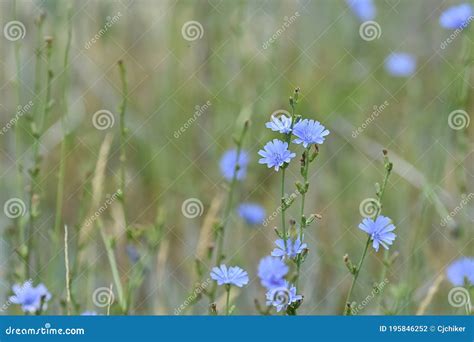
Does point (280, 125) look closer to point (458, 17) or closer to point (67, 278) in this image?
point (67, 278)

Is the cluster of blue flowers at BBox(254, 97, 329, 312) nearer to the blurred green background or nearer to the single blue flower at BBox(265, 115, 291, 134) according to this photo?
the single blue flower at BBox(265, 115, 291, 134)

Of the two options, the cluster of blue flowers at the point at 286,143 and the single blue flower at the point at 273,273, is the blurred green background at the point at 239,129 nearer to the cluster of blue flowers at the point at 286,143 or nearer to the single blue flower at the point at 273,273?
the single blue flower at the point at 273,273

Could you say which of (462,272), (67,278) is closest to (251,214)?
(462,272)

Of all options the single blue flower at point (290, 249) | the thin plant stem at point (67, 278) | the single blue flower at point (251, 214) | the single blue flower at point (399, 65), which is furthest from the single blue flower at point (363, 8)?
the single blue flower at point (290, 249)

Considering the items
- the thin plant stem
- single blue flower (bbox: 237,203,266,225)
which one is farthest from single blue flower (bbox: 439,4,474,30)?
the thin plant stem

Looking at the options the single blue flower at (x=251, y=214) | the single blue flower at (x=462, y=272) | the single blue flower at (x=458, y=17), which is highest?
the single blue flower at (x=458, y=17)
